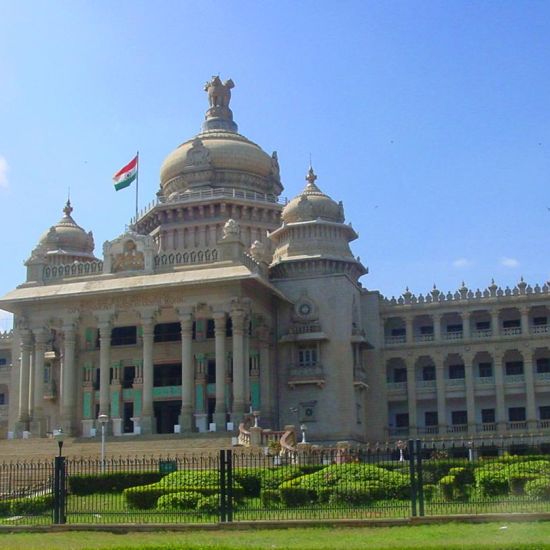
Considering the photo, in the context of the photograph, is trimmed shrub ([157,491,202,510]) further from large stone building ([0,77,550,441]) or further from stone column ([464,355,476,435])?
Result: stone column ([464,355,476,435])

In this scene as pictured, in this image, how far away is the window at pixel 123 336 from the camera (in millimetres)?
56938

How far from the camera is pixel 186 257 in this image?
52.4 m

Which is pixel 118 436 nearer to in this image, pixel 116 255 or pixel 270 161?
pixel 116 255

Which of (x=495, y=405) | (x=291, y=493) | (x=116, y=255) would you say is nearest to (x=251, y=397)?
(x=116, y=255)

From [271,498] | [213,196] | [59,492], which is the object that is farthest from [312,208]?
[59,492]

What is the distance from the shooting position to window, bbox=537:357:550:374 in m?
59.6

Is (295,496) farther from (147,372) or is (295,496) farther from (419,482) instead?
(147,372)

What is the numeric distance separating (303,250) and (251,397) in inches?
366

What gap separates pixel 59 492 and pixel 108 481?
7315mm

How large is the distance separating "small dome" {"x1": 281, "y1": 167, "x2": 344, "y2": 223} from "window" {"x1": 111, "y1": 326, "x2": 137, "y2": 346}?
11.5 m

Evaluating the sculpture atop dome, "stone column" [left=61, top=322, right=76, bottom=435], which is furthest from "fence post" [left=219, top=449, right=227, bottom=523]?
the sculpture atop dome

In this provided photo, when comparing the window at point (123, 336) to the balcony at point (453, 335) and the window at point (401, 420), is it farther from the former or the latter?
the balcony at point (453, 335)

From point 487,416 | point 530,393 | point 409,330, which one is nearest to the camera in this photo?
point 530,393

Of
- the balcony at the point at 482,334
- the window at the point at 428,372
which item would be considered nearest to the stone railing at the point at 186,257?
the window at the point at 428,372
